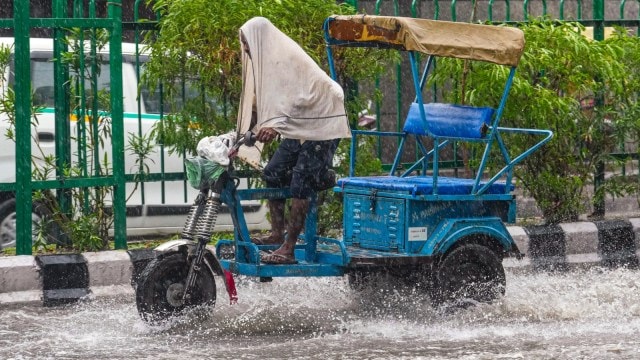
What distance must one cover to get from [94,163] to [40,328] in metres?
1.77

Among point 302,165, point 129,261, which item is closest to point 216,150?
point 302,165

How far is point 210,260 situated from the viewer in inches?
267

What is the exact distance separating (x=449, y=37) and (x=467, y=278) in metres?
1.37

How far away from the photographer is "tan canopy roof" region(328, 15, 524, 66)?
6988 mm

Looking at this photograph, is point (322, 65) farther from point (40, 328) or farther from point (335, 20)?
point (40, 328)

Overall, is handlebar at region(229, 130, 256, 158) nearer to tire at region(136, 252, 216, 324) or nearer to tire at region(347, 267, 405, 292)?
tire at region(136, 252, 216, 324)

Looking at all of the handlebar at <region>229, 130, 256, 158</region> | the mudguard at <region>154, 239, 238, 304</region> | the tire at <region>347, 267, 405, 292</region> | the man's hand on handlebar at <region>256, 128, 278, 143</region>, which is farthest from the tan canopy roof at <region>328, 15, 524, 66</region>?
the mudguard at <region>154, 239, 238, 304</region>

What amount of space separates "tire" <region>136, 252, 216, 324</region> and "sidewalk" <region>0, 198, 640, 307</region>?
4.72 feet

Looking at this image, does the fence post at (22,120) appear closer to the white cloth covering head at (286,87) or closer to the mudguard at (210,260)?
the mudguard at (210,260)

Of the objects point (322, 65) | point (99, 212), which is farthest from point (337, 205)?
point (99, 212)

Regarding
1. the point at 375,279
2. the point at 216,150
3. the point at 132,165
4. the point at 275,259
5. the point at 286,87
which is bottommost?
the point at 375,279

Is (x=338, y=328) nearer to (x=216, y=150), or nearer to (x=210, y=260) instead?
(x=210, y=260)

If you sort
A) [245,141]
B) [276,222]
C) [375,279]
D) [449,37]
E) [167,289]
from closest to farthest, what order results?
1. [167,289]
2. [245,141]
3. [449,37]
4. [276,222]
5. [375,279]

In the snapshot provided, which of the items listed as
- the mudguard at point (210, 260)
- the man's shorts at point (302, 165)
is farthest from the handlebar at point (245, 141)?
the mudguard at point (210, 260)
